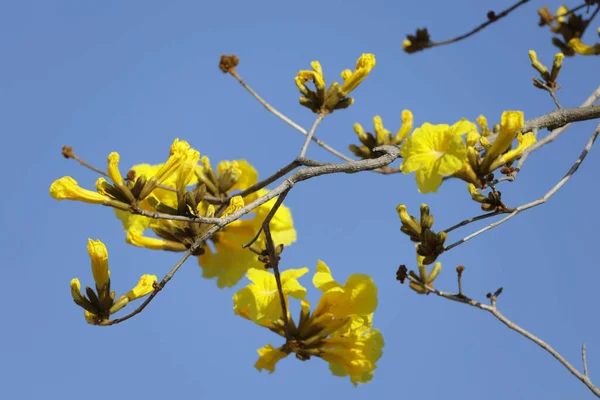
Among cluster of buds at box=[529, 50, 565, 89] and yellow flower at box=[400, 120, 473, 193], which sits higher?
cluster of buds at box=[529, 50, 565, 89]

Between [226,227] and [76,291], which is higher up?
[226,227]

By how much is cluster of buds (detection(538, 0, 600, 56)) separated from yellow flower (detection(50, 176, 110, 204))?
4161mm

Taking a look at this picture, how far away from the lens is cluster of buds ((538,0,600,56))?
5.76 meters

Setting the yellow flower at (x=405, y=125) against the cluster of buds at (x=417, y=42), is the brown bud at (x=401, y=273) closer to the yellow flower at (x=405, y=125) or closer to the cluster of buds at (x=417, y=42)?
the yellow flower at (x=405, y=125)

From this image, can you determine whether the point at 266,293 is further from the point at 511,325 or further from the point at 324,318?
the point at 511,325

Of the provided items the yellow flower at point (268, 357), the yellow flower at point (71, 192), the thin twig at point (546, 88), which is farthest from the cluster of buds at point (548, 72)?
the yellow flower at point (71, 192)

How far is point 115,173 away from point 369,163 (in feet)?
4.29

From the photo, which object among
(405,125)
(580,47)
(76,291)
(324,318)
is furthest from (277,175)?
(580,47)

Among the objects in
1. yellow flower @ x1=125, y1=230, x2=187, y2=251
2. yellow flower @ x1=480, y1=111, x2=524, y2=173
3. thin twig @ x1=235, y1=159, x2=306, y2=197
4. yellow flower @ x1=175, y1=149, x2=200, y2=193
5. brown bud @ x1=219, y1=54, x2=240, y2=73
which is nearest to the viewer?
yellow flower @ x1=480, y1=111, x2=524, y2=173

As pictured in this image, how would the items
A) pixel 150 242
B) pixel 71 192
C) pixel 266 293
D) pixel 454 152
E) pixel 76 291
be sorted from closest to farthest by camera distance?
1. pixel 454 152
2. pixel 76 291
3. pixel 71 192
4. pixel 266 293
5. pixel 150 242

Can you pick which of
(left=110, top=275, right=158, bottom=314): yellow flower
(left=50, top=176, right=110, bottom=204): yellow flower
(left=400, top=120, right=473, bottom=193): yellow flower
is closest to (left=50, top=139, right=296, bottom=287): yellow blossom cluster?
(left=50, top=176, right=110, bottom=204): yellow flower

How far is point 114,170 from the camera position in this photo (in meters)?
3.46

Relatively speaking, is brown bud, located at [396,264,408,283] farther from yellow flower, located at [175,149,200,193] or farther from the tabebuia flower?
yellow flower, located at [175,149,200,193]

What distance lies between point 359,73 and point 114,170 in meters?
1.88
